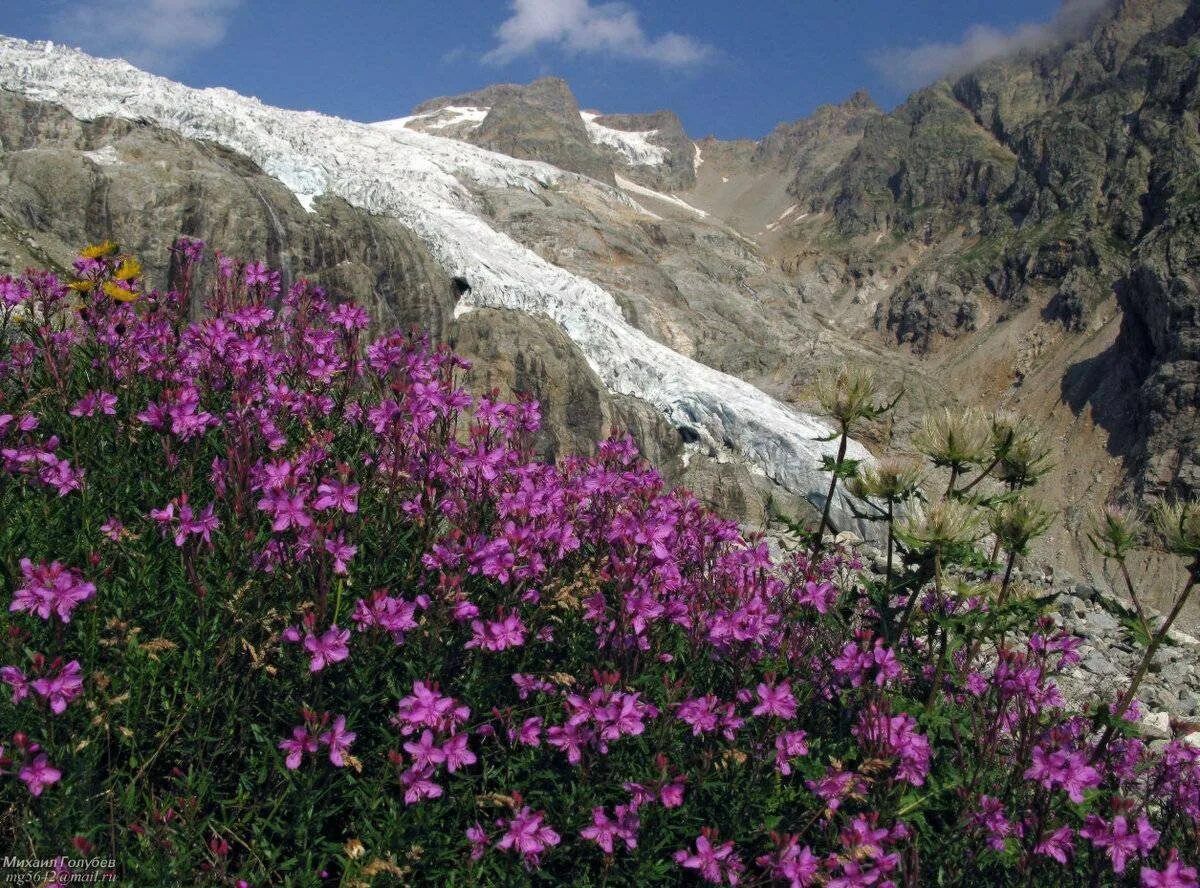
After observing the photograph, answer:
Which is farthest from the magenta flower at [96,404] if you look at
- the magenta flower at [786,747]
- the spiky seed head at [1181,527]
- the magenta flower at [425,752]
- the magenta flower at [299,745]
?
the spiky seed head at [1181,527]

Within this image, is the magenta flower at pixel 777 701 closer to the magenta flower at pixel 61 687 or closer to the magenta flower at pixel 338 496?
the magenta flower at pixel 338 496

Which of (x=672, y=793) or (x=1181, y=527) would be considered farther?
(x=1181, y=527)

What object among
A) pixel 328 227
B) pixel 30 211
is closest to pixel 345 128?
pixel 328 227

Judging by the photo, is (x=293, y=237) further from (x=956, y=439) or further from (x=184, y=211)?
(x=956, y=439)

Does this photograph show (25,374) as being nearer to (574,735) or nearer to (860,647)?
(574,735)

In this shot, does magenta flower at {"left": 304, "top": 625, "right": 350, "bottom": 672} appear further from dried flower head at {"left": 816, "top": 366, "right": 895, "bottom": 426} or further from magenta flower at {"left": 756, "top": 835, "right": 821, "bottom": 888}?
dried flower head at {"left": 816, "top": 366, "right": 895, "bottom": 426}

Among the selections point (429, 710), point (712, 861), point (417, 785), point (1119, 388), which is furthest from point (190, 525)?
point (1119, 388)
